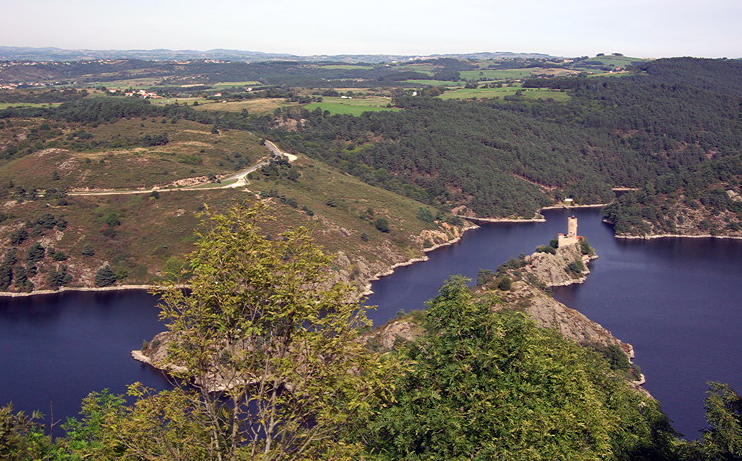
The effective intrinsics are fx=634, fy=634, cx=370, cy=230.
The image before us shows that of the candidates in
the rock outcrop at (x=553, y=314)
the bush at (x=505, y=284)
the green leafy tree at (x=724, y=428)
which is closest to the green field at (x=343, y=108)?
the rock outcrop at (x=553, y=314)

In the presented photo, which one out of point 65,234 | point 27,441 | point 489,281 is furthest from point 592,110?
point 27,441

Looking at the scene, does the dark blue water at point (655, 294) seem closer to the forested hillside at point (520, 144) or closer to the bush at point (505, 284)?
the bush at point (505, 284)

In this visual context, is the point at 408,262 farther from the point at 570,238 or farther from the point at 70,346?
the point at 70,346

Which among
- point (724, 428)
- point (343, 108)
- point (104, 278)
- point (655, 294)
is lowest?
point (655, 294)

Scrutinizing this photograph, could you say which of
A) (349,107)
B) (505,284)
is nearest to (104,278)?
(505,284)

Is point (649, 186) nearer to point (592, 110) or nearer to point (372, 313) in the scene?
point (592, 110)

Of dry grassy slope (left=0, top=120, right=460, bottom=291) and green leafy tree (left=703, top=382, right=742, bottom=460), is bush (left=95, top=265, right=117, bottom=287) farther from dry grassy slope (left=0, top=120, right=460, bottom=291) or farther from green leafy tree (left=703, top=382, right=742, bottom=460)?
green leafy tree (left=703, top=382, right=742, bottom=460)
